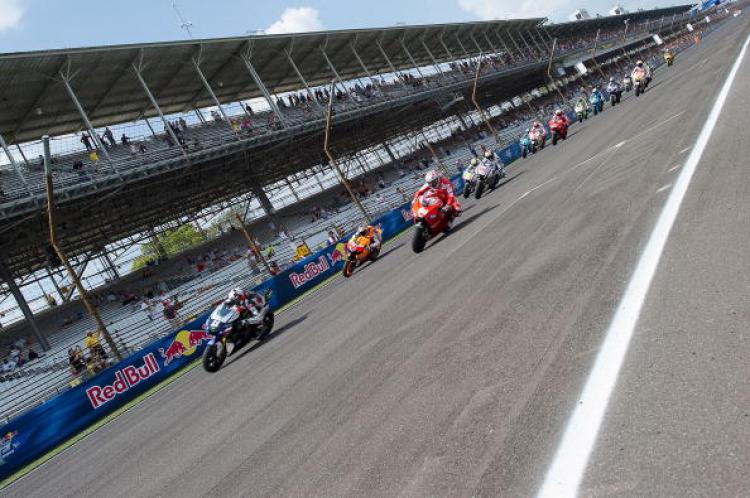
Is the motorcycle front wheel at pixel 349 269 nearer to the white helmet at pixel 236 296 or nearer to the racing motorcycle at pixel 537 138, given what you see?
the white helmet at pixel 236 296

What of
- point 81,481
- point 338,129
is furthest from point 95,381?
point 338,129

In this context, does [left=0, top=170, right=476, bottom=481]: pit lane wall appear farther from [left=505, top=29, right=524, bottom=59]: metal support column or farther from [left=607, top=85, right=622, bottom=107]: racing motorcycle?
[left=505, top=29, right=524, bottom=59]: metal support column

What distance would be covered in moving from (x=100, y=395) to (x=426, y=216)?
8819 mm

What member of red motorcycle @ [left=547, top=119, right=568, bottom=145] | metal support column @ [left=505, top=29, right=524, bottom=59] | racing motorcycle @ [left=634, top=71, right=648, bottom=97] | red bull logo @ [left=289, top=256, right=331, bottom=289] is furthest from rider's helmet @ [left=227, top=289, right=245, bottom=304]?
metal support column @ [left=505, top=29, right=524, bottom=59]

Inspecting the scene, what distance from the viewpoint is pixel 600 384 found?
3.66 m

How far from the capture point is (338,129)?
3659 cm

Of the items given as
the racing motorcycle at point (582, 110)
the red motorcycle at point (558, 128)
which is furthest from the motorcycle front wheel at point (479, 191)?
the racing motorcycle at point (582, 110)

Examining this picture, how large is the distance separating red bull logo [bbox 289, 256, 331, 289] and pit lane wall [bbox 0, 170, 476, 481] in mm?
348

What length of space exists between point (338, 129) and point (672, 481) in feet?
115

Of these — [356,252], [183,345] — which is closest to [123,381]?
[183,345]

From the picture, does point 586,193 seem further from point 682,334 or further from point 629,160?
point 682,334

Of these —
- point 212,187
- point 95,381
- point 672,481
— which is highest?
point 212,187

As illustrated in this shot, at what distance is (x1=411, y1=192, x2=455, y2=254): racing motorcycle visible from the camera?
1448 cm

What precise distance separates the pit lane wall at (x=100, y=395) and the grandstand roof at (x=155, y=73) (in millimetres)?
12782
